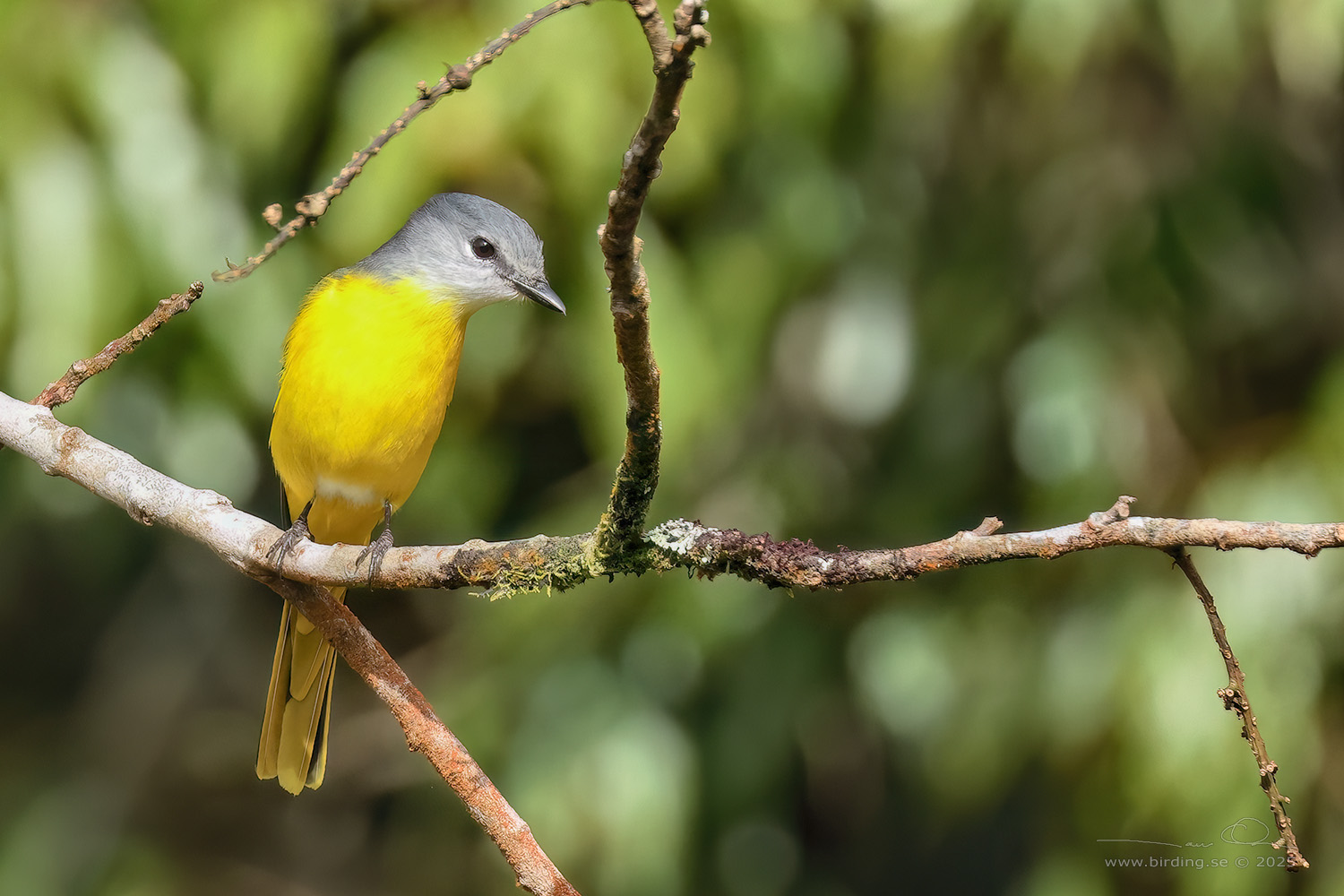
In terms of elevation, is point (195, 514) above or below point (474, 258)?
below

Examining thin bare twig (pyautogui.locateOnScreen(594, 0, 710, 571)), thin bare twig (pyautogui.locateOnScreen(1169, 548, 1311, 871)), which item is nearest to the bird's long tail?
thin bare twig (pyautogui.locateOnScreen(594, 0, 710, 571))

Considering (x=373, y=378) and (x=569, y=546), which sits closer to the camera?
(x=569, y=546)

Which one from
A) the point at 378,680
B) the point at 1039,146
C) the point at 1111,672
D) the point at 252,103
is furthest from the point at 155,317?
the point at 1039,146

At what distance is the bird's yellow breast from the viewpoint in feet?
8.54

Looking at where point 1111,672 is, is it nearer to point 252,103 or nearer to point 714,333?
point 714,333

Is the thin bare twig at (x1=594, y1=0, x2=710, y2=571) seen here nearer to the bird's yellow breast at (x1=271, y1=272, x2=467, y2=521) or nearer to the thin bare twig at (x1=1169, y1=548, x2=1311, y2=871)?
the thin bare twig at (x1=1169, y1=548, x2=1311, y2=871)

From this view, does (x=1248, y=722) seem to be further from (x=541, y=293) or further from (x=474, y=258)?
(x=474, y=258)

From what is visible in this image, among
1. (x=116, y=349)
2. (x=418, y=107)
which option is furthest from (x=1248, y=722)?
(x=116, y=349)

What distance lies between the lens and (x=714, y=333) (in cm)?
346

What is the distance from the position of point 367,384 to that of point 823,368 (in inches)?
64.1

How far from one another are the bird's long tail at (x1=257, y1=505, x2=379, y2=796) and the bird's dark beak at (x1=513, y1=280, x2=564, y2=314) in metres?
0.88

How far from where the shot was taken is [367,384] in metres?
2.59

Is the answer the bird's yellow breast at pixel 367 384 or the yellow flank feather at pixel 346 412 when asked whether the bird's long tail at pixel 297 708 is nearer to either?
the yellow flank feather at pixel 346 412

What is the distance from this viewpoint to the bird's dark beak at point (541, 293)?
263 cm
